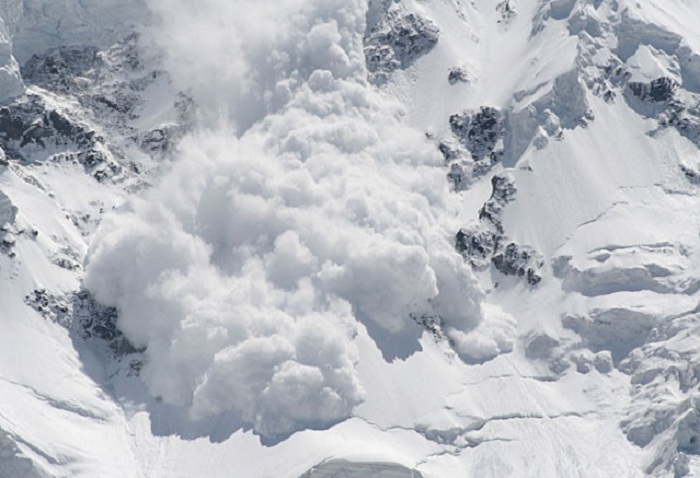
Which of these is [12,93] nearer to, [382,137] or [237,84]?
[237,84]

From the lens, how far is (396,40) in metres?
186

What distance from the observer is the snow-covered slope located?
520ft

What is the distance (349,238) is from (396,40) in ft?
80.1

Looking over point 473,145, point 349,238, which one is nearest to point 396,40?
point 473,145

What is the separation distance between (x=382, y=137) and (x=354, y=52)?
8.77 metres

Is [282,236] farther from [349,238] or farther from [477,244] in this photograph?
[477,244]

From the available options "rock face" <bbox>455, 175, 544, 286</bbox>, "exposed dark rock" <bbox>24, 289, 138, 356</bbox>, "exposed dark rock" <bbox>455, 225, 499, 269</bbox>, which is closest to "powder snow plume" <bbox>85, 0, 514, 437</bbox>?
"exposed dark rock" <bbox>24, 289, 138, 356</bbox>

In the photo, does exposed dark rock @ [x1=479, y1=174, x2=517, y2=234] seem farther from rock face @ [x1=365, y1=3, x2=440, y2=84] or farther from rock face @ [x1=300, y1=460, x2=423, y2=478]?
rock face @ [x1=300, y1=460, x2=423, y2=478]

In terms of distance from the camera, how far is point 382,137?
179250 millimetres

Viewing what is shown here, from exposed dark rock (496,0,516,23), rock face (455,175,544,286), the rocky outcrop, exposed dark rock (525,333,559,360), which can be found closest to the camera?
exposed dark rock (525,333,559,360)

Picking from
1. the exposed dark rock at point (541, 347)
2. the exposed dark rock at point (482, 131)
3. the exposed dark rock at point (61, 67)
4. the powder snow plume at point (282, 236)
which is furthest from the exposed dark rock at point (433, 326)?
the exposed dark rock at point (61, 67)

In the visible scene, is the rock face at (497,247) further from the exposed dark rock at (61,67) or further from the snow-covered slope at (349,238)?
the exposed dark rock at (61,67)

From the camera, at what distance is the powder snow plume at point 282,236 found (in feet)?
530

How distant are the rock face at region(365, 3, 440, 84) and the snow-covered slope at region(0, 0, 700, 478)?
0.83 ft
